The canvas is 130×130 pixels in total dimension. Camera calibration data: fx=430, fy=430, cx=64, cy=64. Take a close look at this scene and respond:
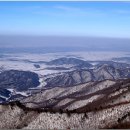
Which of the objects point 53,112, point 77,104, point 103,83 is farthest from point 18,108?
point 103,83

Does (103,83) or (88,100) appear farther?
(103,83)

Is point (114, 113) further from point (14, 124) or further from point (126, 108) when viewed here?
point (14, 124)

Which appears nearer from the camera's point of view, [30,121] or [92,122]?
[92,122]

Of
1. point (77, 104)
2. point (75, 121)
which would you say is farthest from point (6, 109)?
point (77, 104)

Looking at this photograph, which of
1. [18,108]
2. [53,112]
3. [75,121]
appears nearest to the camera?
[75,121]

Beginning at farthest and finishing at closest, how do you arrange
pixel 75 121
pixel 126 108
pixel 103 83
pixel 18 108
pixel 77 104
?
pixel 103 83 < pixel 77 104 < pixel 18 108 < pixel 75 121 < pixel 126 108

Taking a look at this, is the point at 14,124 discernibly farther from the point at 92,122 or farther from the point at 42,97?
the point at 42,97

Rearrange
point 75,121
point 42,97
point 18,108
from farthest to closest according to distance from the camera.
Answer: point 42,97, point 18,108, point 75,121

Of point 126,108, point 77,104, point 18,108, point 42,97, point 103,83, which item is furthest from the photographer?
point 42,97

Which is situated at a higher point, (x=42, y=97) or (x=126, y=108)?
(x=126, y=108)
